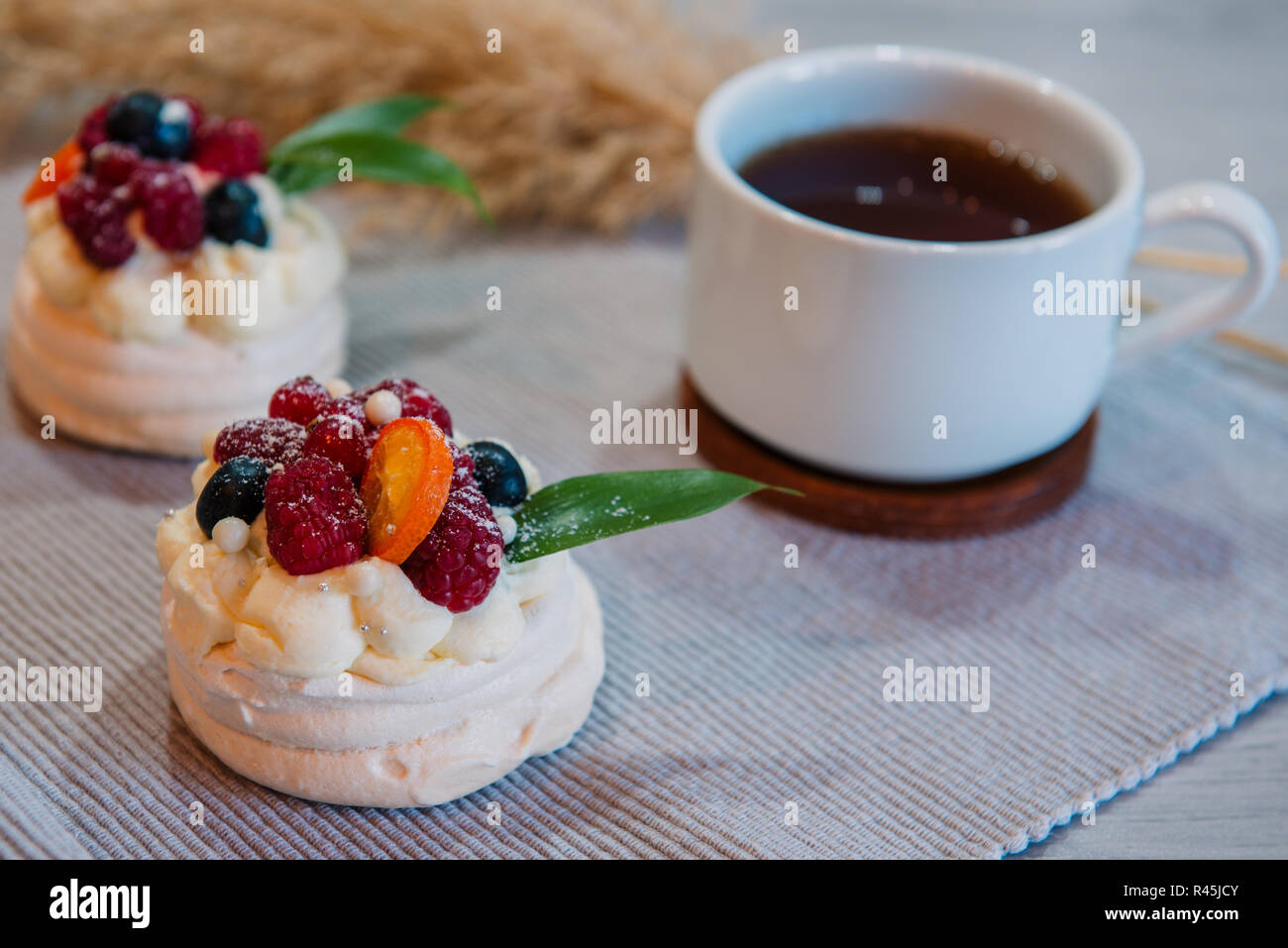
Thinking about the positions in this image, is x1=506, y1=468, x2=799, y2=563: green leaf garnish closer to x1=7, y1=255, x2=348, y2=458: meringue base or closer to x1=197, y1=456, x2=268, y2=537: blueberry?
x1=197, y1=456, x2=268, y2=537: blueberry

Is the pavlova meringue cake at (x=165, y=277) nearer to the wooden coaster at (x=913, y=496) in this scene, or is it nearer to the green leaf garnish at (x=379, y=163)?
the green leaf garnish at (x=379, y=163)

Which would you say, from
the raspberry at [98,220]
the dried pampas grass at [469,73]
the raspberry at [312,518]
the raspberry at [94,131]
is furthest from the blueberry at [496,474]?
the dried pampas grass at [469,73]

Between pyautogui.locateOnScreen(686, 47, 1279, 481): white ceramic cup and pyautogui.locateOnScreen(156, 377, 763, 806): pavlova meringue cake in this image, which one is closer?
pyautogui.locateOnScreen(156, 377, 763, 806): pavlova meringue cake

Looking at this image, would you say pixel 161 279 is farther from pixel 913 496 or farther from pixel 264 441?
pixel 913 496

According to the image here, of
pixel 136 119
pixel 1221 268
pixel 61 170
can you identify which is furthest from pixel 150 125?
pixel 1221 268

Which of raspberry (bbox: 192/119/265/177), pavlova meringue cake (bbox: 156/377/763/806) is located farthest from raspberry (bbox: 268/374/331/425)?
raspberry (bbox: 192/119/265/177)

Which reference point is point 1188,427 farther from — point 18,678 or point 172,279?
point 18,678
